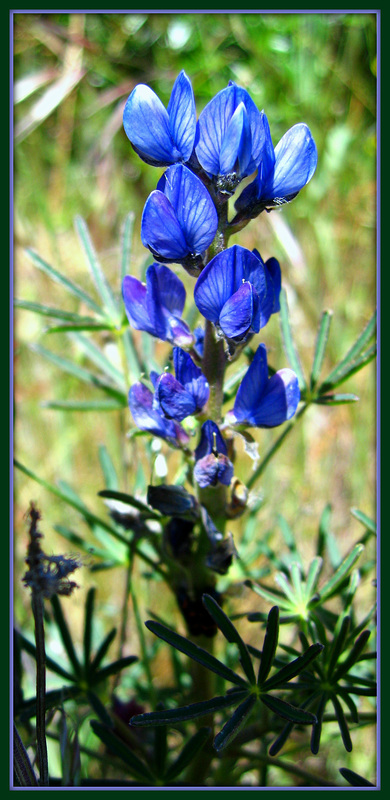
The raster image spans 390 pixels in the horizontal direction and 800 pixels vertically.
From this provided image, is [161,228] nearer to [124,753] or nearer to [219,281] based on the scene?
[219,281]

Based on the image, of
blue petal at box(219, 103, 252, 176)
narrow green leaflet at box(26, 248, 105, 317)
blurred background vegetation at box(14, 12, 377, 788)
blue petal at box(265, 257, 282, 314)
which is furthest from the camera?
blurred background vegetation at box(14, 12, 377, 788)

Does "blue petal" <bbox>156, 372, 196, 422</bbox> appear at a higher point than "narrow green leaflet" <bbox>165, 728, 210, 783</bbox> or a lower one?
higher

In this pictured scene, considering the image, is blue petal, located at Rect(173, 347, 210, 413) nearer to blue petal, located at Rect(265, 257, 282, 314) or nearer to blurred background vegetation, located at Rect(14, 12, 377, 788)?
blue petal, located at Rect(265, 257, 282, 314)

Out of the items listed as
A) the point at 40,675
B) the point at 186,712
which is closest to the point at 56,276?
the point at 40,675

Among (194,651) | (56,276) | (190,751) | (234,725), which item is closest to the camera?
(234,725)

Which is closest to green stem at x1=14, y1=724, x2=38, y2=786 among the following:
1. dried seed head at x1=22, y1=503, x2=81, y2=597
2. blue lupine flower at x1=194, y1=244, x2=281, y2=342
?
dried seed head at x1=22, y1=503, x2=81, y2=597
